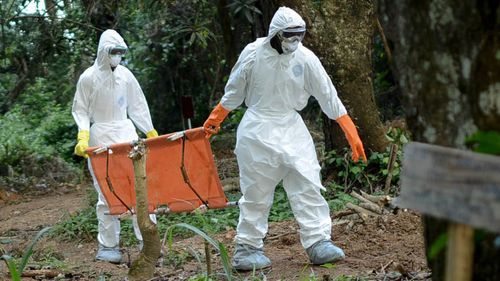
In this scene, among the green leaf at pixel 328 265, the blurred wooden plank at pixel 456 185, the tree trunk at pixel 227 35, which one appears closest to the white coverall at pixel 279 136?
the green leaf at pixel 328 265

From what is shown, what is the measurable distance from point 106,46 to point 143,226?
268cm

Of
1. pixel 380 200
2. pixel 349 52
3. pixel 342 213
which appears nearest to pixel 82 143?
pixel 342 213

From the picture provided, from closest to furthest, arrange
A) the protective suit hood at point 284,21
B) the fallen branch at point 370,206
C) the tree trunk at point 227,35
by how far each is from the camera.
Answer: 1. the protective suit hood at point 284,21
2. the fallen branch at point 370,206
3. the tree trunk at point 227,35

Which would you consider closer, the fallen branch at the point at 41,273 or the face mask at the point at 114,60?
the fallen branch at the point at 41,273

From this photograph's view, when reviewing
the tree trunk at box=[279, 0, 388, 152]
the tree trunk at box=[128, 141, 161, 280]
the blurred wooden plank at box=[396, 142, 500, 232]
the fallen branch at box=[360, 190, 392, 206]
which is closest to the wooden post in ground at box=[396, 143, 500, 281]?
the blurred wooden plank at box=[396, 142, 500, 232]


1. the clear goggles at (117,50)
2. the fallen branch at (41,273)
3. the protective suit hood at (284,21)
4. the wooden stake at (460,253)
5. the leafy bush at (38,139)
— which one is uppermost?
the protective suit hood at (284,21)

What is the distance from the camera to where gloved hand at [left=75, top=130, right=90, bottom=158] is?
7.09m

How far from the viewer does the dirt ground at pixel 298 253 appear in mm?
5770

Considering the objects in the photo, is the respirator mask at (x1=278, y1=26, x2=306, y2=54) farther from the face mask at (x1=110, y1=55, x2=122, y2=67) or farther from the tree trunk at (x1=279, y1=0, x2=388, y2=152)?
the tree trunk at (x1=279, y1=0, x2=388, y2=152)

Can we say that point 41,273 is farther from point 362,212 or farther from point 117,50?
point 362,212

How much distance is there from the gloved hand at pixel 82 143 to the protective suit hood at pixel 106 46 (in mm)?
639

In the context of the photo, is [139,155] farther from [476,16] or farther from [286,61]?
[476,16]

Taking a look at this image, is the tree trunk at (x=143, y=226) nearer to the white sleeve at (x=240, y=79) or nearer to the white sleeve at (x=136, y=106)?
the white sleeve at (x=240, y=79)

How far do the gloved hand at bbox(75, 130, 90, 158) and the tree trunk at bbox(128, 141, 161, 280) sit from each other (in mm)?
1838
